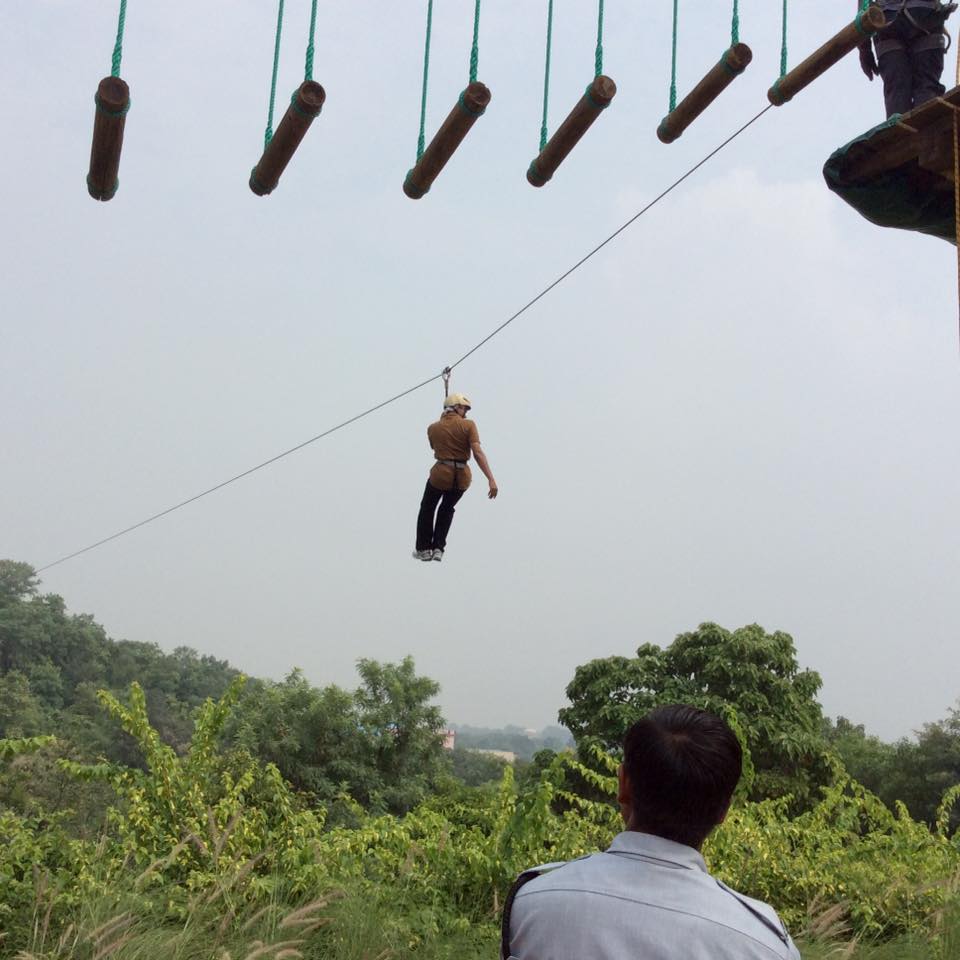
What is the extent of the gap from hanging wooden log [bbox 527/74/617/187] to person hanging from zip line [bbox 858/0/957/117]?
212 cm

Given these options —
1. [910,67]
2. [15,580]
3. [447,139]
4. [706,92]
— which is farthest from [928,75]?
[15,580]

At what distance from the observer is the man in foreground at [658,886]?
1351 mm

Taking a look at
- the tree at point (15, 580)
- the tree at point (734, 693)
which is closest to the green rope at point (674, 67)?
the tree at point (734, 693)

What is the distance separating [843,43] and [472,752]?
47702mm

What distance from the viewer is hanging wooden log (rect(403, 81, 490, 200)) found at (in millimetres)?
4309

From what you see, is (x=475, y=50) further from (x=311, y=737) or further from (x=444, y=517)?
(x=311, y=737)

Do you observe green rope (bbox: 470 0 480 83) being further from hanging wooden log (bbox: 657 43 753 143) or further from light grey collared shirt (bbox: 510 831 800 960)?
light grey collared shirt (bbox: 510 831 800 960)

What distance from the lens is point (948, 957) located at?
195 inches

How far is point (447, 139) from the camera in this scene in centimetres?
454

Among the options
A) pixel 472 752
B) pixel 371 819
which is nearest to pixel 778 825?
pixel 371 819

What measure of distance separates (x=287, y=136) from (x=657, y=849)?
3.47 metres

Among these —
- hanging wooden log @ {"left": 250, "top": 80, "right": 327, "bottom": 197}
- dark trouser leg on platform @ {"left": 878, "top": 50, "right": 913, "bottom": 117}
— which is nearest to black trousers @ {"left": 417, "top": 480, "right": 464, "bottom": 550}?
hanging wooden log @ {"left": 250, "top": 80, "right": 327, "bottom": 197}

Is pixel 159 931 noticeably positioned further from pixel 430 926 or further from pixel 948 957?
pixel 948 957

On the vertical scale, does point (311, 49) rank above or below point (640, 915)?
above
